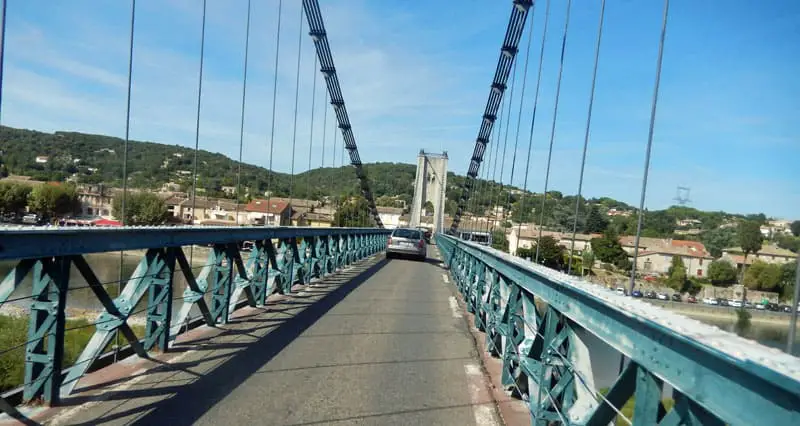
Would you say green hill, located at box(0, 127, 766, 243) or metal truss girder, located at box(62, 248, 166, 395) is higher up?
green hill, located at box(0, 127, 766, 243)

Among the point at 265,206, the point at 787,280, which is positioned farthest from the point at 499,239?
the point at 787,280

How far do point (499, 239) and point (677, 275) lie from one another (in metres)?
11.7

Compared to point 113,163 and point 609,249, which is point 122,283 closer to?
point 113,163

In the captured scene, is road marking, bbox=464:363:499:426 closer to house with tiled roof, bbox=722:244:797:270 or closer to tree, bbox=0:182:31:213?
house with tiled roof, bbox=722:244:797:270

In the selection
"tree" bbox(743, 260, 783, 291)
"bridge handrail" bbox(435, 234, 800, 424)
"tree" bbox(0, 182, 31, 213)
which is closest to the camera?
"bridge handrail" bbox(435, 234, 800, 424)

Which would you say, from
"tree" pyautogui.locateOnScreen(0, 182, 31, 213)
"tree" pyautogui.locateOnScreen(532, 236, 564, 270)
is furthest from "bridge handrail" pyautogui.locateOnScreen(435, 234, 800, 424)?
"tree" pyautogui.locateOnScreen(532, 236, 564, 270)

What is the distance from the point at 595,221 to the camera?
28.2ft

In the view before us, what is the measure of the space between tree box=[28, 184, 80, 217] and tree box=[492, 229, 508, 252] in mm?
12059

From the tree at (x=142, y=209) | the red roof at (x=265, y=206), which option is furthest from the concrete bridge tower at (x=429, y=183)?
the tree at (x=142, y=209)

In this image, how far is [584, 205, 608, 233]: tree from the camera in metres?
8.10

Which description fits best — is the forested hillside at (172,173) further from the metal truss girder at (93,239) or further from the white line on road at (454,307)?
the white line on road at (454,307)

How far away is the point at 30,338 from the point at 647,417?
342cm

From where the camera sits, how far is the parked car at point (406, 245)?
2314 cm

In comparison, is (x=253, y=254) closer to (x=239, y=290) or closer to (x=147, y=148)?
(x=239, y=290)
